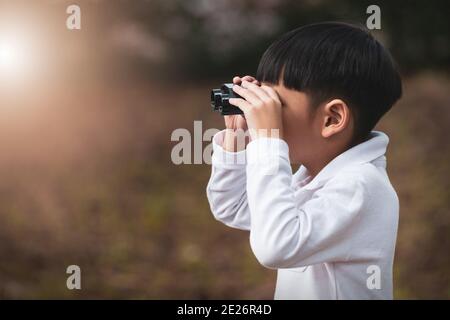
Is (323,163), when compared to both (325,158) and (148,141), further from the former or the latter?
(148,141)

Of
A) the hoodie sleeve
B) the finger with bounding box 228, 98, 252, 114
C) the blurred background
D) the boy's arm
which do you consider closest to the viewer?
the boy's arm

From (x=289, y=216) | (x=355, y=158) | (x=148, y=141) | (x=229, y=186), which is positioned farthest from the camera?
(x=148, y=141)

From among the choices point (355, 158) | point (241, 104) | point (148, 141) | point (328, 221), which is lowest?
point (328, 221)

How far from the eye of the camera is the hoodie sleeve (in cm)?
130

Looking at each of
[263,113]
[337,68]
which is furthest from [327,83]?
[263,113]

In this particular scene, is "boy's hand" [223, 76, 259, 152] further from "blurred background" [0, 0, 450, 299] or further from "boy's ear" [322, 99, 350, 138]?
"blurred background" [0, 0, 450, 299]

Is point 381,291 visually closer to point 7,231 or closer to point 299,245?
point 299,245

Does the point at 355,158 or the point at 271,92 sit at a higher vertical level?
the point at 271,92

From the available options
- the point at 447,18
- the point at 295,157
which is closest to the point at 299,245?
Result: the point at 295,157

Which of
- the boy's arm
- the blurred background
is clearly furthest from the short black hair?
the blurred background

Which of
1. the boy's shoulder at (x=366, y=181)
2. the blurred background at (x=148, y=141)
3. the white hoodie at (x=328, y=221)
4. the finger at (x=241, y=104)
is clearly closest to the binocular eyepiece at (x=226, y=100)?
the finger at (x=241, y=104)

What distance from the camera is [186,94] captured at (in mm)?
4531

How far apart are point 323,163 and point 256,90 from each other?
7.6 inches

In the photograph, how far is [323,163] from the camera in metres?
1.21
